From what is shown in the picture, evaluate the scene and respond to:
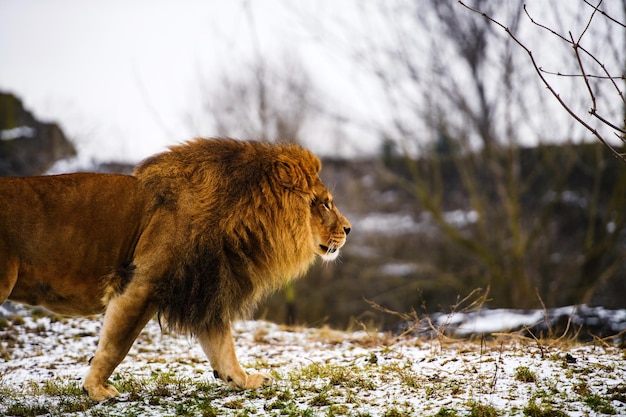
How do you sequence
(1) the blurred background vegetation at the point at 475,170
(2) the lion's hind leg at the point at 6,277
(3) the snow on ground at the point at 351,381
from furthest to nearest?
(1) the blurred background vegetation at the point at 475,170 < (2) the lion's hind leg at the point at 6,277 < (3) the snow on ground at the point at 351,381

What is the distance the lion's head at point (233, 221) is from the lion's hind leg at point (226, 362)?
0.12 meters

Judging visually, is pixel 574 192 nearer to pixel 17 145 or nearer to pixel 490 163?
pixel 490 163

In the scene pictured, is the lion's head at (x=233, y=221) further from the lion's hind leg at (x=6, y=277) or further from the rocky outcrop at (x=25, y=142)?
the rocky outcrop at (x=25, y=142)

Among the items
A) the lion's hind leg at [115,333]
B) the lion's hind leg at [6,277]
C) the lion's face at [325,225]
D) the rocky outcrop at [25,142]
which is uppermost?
the rocky outcrop at [25,142]

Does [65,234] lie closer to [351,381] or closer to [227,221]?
[227,221]

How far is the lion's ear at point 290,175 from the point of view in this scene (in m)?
4.01

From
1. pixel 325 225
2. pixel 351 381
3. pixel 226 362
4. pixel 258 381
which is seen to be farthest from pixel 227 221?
pixel 351 381

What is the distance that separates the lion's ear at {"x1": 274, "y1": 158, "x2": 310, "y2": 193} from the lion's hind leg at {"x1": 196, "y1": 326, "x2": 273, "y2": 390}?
1027mm

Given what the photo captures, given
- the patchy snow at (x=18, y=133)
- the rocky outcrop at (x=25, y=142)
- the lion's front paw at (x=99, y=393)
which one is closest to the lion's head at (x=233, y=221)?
the lion's front paw at (x=99, y=393)

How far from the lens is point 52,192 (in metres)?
3.62

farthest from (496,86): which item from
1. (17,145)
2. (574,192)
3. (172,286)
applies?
(17,145)

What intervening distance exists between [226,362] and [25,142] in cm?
1400

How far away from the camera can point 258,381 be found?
3803 mm

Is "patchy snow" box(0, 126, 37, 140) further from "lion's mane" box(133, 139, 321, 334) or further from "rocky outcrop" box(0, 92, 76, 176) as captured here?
"lion's mane" box(133, 139, 321, 334)
